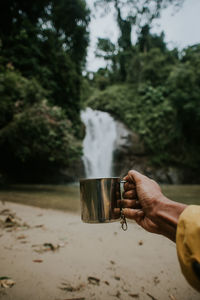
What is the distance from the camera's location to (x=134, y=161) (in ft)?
53.4

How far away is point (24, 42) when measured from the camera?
38.4 feet

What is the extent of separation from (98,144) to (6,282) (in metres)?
14.6

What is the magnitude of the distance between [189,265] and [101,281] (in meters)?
1.10

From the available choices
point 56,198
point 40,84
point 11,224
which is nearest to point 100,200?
point 11,224

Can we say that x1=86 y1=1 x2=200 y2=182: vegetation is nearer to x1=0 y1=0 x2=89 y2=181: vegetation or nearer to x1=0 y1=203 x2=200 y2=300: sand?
x1=0 y1=0 x2=89 y2=181: vegetation

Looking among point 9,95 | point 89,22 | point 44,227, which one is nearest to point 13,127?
point 9,95

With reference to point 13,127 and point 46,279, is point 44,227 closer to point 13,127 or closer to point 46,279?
point 46,279

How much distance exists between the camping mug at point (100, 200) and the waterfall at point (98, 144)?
1309 cm

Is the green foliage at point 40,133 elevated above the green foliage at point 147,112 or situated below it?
below

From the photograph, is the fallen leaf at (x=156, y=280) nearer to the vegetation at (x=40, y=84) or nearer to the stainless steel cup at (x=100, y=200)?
the stainless steel cup at (x=100, y=200)

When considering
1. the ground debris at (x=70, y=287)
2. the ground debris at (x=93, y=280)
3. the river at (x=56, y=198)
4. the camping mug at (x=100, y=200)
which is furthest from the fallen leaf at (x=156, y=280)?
the river at (x=56, y=198)

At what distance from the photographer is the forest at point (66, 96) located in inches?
326

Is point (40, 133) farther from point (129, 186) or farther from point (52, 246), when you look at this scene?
point (129, 186)

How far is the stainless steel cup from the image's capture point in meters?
1.28
